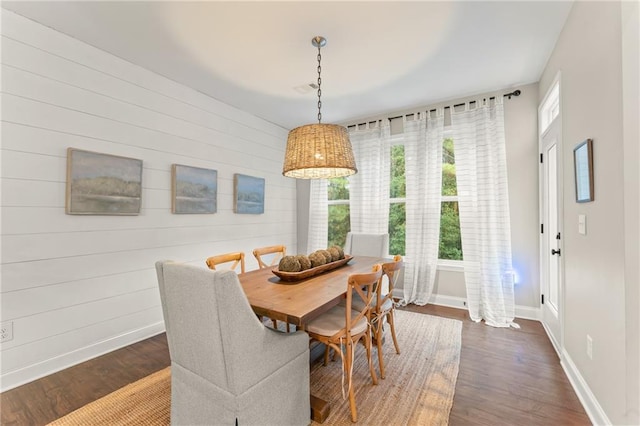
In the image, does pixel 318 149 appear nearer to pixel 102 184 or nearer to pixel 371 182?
pixel 102 184

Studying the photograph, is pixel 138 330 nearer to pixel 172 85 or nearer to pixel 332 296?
pixel 332 296

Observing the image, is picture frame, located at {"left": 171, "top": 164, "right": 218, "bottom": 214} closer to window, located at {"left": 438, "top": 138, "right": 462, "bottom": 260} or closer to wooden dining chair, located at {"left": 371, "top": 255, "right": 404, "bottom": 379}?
wooden dining chair, located at {"left": 371, "top": 255, "right": 404, "bottom": 379}

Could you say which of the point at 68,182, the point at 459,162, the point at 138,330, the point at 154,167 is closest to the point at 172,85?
the point at 154,167

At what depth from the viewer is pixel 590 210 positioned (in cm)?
175

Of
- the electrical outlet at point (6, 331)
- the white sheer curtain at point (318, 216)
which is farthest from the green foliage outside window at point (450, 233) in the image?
the electrical outlet at point (6, 331)

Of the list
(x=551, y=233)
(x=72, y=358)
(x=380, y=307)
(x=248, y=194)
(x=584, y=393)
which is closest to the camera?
(x=584, y=393)

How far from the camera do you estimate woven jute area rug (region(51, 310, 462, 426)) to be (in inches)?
67.0

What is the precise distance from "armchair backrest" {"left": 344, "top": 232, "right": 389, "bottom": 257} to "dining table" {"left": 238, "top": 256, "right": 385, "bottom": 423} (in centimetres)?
96

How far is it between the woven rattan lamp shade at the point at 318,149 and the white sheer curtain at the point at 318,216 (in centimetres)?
227

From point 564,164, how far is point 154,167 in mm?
3659

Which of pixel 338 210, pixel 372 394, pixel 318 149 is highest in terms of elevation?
pixel 318 149

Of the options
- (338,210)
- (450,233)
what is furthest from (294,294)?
(338,210)

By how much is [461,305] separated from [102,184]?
407 centimetres

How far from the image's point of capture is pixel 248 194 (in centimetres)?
393
